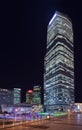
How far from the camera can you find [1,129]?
2836 centimetres

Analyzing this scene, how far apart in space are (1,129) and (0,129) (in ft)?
0.92

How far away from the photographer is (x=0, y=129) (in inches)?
1106
